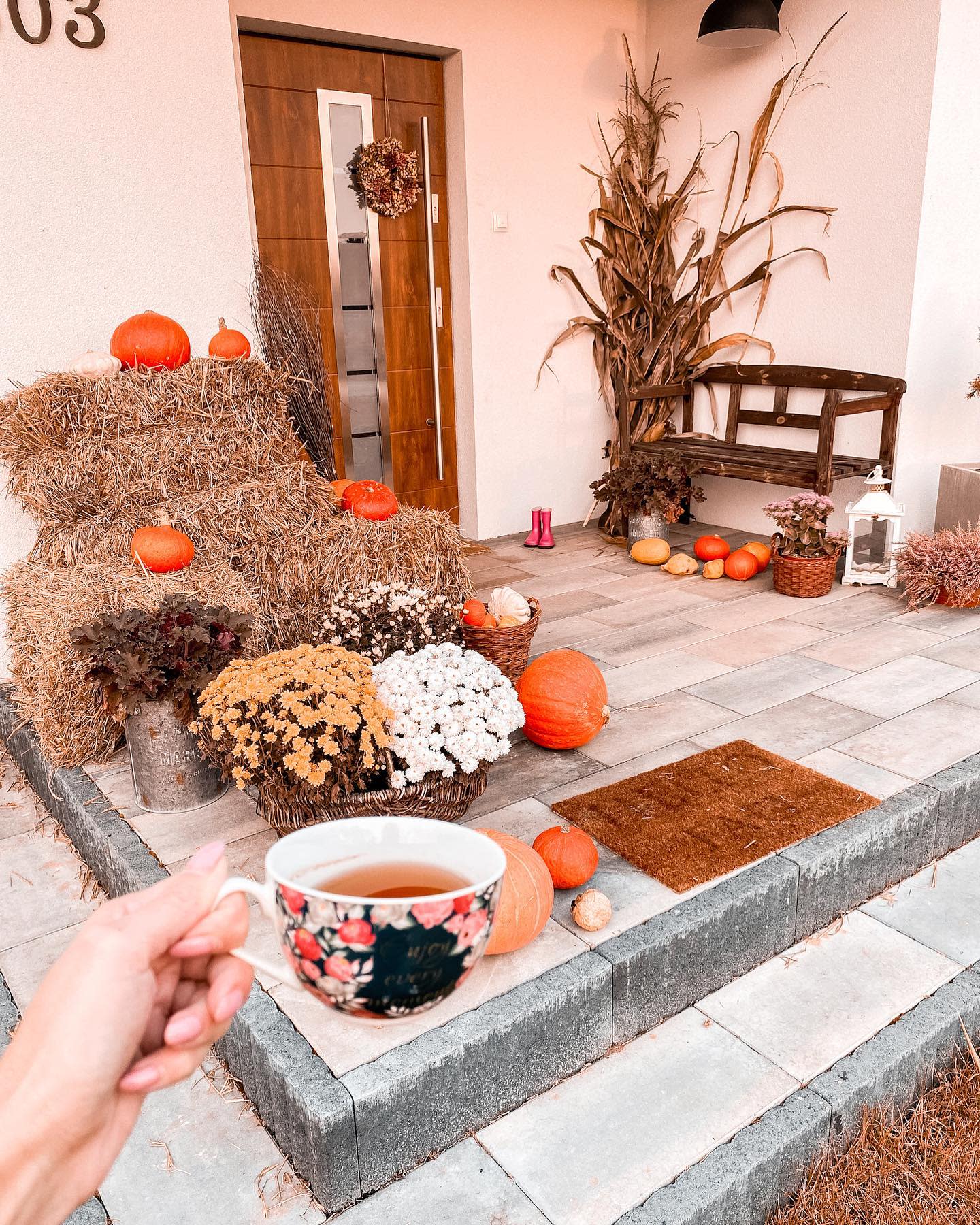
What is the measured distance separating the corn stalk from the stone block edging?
3.84 metres

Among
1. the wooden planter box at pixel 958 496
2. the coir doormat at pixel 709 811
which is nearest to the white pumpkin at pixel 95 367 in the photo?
the coir doormat at pixel 709 811

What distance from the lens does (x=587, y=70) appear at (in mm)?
5035

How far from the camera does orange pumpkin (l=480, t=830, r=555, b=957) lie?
1692mm

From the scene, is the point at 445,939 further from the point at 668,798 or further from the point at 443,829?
the point at 668,798

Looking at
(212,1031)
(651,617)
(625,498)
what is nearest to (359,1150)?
(212,1031)

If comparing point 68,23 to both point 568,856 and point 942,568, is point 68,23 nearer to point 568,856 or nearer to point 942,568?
point 568,856

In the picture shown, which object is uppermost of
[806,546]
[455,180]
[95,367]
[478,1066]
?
[455,180]

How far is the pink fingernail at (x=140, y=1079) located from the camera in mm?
626

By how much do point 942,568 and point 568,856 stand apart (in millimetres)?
2556

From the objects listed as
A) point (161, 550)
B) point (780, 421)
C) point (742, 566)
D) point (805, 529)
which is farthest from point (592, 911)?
point (780, 421)

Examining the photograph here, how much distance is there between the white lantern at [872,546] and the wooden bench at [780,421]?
23 cm

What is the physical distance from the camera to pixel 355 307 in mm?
4672

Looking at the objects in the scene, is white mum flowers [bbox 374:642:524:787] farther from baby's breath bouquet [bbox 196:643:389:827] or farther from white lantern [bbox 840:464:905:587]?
white lantern [bbox 840:464:905:587]

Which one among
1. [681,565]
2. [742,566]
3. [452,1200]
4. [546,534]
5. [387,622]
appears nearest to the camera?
[452,1200]
